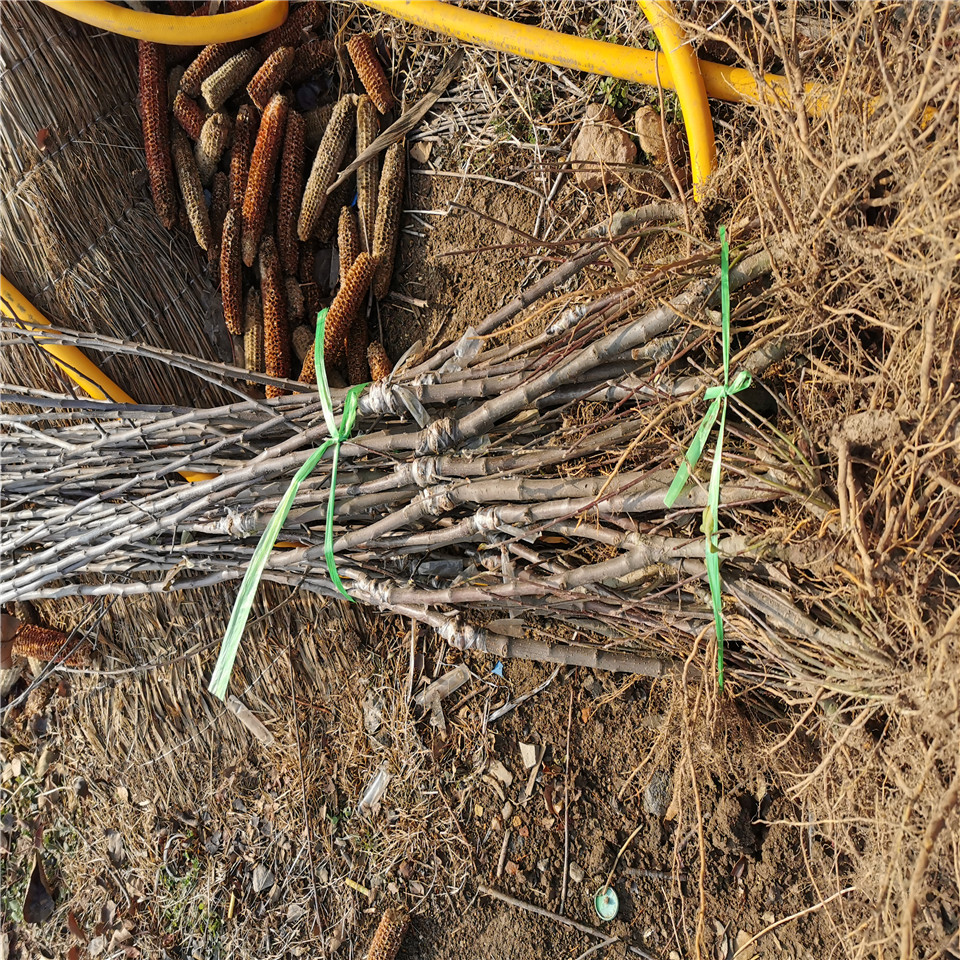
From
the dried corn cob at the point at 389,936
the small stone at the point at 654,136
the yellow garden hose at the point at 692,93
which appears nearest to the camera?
the yellow garden hose at the point at 692,93

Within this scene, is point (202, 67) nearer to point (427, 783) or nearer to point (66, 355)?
point (66, 355)

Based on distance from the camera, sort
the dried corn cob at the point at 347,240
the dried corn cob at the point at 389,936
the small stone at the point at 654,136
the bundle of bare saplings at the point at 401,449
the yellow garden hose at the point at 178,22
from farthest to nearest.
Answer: the dried corn cob at the point at 347,240 < the yellow garden hose at the point at 178,22 < the dried corn cob at the point at 389,936 < the small stone at the point at 654,136 < the bundle of bare saplings at the point at 401,449

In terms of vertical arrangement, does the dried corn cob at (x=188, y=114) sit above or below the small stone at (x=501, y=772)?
above

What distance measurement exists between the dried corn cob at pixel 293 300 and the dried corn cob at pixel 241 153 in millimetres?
265

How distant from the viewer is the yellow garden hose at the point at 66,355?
2.15m

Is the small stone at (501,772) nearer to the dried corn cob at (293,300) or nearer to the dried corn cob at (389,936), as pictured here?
the dried corn cob at (389,936)

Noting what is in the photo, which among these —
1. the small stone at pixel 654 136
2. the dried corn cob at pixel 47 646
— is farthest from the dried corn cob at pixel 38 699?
the small stone at pixel 654 136

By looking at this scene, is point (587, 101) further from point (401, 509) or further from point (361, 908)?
point (361, 908)

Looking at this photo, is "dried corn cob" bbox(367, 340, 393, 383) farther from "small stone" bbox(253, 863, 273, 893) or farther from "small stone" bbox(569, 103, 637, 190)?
"small stone" bbox(253, 863, 273, 893)

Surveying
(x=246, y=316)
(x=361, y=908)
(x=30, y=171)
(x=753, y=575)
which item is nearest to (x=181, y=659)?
(x=361, y=908)

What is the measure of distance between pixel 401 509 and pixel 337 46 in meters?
1.57

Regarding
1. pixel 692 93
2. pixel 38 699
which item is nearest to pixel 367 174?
pixel 692 93

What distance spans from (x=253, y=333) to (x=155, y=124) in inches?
27.4

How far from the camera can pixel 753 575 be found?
50.8 inches
